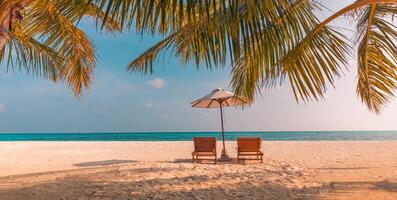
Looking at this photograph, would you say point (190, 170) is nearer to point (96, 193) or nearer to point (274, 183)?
point (274, 183)

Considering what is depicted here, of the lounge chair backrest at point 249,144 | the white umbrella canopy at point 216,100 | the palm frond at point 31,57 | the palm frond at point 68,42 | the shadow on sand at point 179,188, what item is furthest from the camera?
the white umbrella canopy at point 216,100

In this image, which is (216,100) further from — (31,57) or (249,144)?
(31,57)

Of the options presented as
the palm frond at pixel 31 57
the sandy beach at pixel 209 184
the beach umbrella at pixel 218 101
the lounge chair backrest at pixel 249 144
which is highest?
the palm frond at pixel 31 57

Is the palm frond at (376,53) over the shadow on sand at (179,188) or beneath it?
over

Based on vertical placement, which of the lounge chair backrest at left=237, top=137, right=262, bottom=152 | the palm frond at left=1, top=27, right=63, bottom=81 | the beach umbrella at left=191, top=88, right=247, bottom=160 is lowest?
the lounge chair backrest at left=237, top=137, right=262, bottom=152

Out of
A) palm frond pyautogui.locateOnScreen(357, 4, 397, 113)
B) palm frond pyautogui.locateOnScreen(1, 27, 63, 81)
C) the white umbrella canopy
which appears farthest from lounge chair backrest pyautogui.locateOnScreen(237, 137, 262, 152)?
palm frond pyautogui.locateOnScreen(1, 27, 63, 81)

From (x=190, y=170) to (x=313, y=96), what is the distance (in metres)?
4.07

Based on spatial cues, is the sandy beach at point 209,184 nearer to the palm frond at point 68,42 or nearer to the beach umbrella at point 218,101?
the palm frond at point 68,42

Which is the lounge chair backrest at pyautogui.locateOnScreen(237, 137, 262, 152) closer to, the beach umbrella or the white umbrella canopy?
the beach umbrella

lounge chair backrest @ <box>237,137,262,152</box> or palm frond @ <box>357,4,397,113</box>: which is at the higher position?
palm frond @ <box>357,4,397,113</box>

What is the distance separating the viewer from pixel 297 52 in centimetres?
286

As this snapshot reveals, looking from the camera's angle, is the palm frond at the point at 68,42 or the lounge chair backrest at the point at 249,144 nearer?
the palm frond at the point at 68,42

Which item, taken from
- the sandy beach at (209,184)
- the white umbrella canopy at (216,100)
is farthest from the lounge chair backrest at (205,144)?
the white umbrella canopy at (216,100)

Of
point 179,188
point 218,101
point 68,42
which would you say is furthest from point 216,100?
point 68,42
